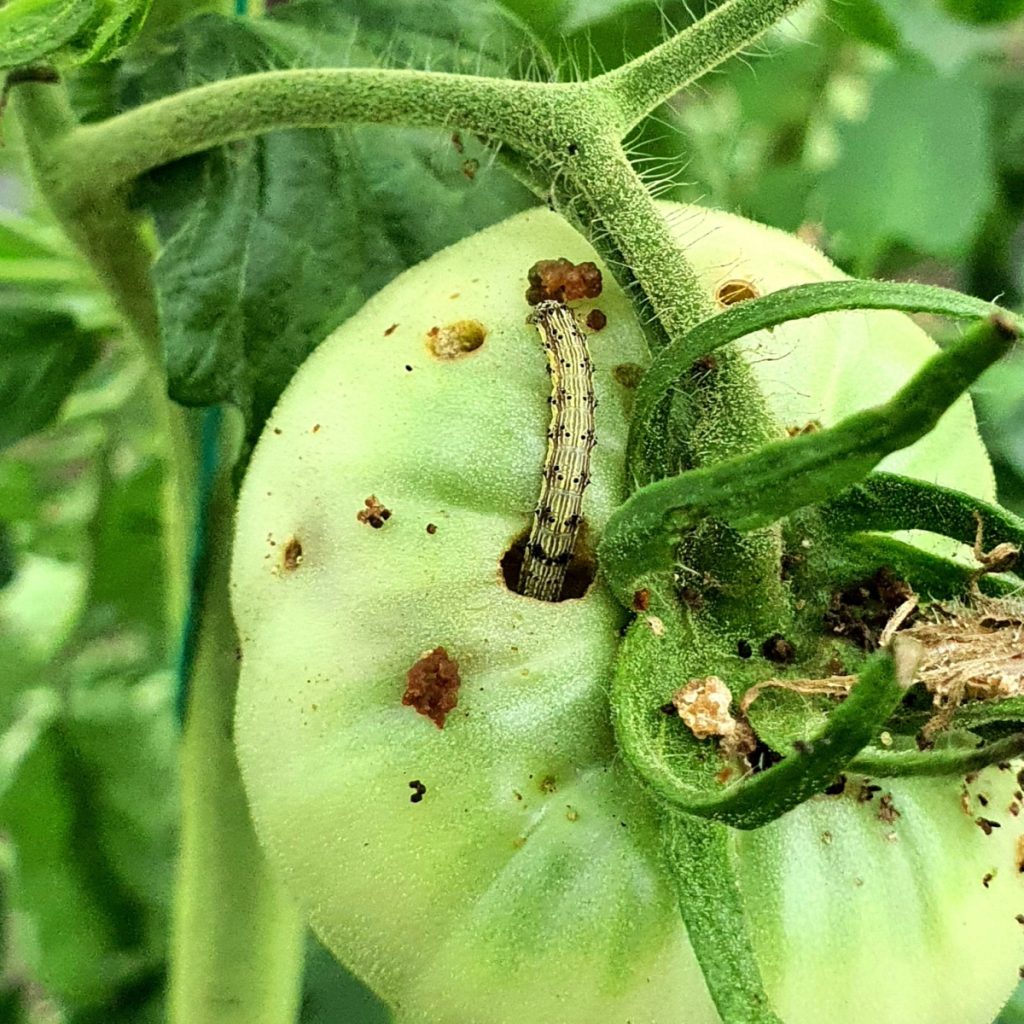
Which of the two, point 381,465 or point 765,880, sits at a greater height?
point 381,465

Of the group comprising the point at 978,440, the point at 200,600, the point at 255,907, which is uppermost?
the point at 978,440

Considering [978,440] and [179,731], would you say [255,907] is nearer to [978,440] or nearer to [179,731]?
[179,731]

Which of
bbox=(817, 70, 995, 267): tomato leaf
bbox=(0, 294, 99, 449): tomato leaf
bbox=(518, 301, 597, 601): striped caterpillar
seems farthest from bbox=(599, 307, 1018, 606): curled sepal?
bbox=(817, 70, 995, 267): tomato leaf

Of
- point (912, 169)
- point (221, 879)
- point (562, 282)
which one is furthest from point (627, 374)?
point (912, 169)

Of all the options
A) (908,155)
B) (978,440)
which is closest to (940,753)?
(978,440)

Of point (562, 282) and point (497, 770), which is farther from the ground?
point (562, 282)

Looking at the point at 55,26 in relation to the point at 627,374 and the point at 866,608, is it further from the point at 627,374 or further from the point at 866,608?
the point at 866,608
